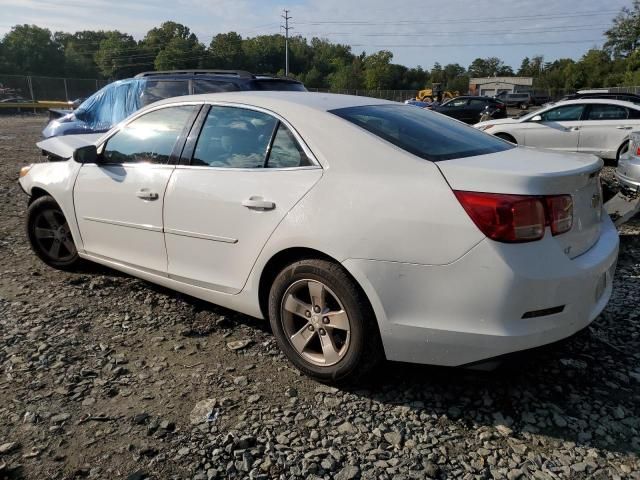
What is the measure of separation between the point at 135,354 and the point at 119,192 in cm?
123

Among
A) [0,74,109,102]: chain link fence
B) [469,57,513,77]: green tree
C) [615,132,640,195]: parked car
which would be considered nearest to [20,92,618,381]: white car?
[615,132,640,195]: parked car

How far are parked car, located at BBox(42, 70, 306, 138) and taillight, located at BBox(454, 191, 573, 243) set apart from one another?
5.79 m

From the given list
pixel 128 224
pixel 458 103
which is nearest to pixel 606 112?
pixel 128 224

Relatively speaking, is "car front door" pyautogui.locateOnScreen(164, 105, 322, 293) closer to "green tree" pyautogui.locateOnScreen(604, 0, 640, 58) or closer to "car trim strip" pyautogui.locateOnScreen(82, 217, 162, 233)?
"car trim strip" pyautogui.locateOnScreen(82, 217, 162, 233)

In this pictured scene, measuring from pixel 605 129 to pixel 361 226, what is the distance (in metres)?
9.85

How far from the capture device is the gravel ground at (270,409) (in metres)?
2.40

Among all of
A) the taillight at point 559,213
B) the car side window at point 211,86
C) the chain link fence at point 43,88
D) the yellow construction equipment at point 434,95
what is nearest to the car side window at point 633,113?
the car side window at point 211,86

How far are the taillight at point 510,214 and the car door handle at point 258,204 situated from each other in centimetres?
106

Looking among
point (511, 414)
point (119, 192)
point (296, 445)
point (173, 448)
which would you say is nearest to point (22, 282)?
point (119, 192)

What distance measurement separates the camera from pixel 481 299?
2.42 m

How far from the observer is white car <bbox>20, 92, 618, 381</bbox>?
7.95 feet

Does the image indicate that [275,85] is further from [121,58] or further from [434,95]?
[121,58]

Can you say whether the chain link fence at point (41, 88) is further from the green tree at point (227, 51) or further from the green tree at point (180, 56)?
the green tree at point (227, 51)

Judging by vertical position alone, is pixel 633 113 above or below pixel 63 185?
above
